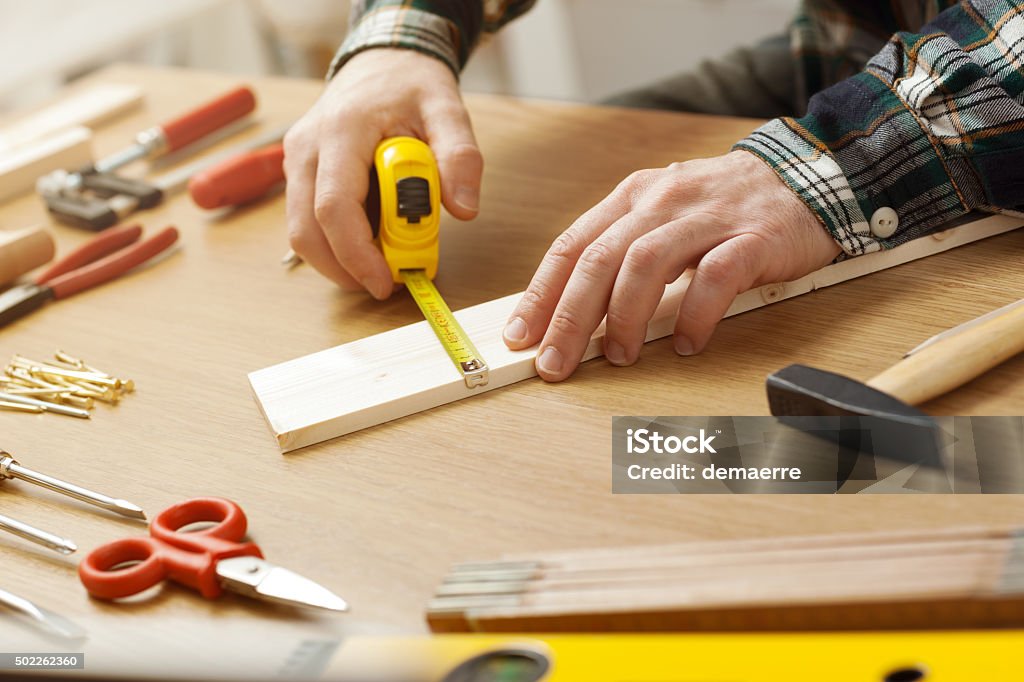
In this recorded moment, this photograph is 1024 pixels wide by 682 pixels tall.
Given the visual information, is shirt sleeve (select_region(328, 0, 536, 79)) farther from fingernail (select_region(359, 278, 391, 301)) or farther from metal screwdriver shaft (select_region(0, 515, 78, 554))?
metal screwdriver shaft (select_region(0, 515, 78, 554))

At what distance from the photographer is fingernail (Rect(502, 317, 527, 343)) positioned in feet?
2.77

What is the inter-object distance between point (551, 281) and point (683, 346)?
5.0 inches

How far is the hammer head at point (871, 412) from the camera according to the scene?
641mm

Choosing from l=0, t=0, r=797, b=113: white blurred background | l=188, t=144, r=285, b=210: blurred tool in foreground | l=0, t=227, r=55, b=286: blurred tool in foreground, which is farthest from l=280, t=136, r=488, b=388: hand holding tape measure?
l=0, t=0, r=797, b=113: white blurred background

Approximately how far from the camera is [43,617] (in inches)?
25.5

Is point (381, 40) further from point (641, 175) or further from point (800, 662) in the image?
point (800, 662)

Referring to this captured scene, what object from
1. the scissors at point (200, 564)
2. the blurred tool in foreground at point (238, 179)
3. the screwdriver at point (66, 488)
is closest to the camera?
the scissors at point (200, 564)

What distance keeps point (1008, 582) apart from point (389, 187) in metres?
0.64

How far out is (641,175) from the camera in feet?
2.85

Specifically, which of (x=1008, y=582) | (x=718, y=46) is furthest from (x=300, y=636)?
(x=718, y=46)

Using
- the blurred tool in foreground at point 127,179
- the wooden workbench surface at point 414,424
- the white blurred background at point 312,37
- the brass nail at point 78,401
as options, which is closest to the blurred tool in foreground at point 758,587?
the wooden workbench surface at point 414,424

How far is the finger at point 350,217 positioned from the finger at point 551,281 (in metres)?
0.19

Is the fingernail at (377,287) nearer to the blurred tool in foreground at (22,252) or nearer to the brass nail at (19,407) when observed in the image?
the brass nail at (19,407)

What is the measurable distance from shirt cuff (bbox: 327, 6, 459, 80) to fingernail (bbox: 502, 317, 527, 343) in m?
0.46
